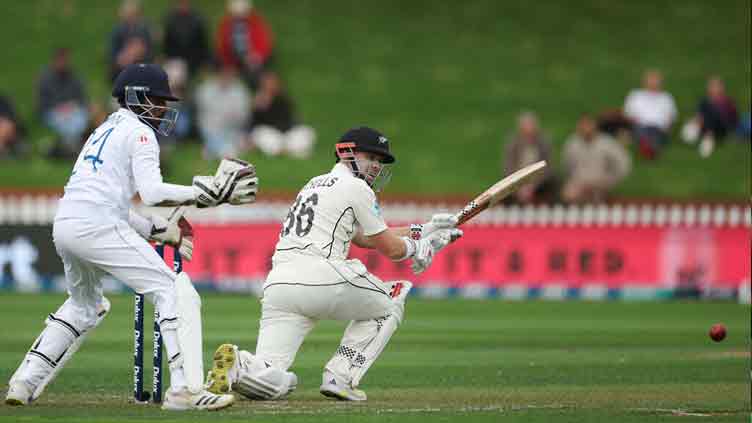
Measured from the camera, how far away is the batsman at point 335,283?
28.3ft

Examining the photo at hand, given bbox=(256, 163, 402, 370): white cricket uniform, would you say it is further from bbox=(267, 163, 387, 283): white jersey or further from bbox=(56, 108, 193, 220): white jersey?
bbox=(56, 108, 193, 220): white jersey

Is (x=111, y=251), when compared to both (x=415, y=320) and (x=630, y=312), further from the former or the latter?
(x=630, y=312)

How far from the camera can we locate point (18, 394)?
8.33m

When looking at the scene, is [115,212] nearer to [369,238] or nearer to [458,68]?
[369,238]

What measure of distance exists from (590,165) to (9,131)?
8005 mm

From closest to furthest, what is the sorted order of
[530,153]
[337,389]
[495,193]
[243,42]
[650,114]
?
[337,389], [495,193], [530,153], [650,114], [243,42]

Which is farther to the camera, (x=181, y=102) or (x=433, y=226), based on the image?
(x=181, y=102)

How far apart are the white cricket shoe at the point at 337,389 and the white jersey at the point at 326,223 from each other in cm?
65

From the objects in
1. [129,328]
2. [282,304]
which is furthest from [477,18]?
[282,304]

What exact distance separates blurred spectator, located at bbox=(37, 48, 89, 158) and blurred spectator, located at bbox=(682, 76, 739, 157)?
9.11 meters

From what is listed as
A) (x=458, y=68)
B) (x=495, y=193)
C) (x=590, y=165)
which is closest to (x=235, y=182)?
(x=495, y=193)

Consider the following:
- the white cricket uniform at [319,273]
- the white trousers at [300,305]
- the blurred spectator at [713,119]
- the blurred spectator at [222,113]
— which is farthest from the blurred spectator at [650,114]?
the white trousers at [300,305]

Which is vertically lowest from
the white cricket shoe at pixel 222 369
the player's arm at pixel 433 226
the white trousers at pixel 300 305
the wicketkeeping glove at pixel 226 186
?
the white cricket shoe at pixel 222 369

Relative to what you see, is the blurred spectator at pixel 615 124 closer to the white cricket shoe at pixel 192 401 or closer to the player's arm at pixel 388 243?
the player's arm at pixel 388 243
